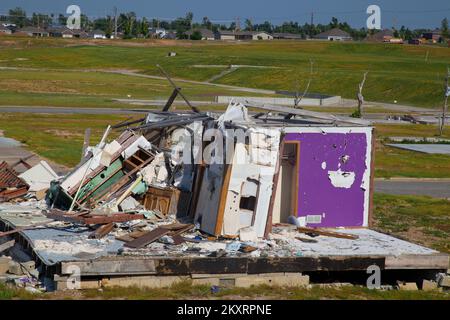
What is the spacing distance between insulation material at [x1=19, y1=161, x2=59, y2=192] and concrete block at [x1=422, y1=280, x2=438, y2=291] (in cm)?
918

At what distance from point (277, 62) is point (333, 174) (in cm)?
10537

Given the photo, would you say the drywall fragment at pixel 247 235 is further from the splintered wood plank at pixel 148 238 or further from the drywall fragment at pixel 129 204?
the drywall fragment at pixel 129 204

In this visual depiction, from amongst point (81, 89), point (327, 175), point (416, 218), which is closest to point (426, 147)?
point (416, 218)

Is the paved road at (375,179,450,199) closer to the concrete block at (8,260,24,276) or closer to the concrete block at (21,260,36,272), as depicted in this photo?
the concrete block at (21,260,36,272)

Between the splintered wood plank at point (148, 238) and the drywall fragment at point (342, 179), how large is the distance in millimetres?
4016

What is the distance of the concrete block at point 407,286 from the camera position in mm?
18031

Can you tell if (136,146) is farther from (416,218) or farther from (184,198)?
(416,218)

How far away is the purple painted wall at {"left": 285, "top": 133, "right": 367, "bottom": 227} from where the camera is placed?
2034cm

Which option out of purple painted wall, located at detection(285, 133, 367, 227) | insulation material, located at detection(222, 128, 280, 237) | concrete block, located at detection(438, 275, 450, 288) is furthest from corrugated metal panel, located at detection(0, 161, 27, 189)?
concrete block, located at detection(438, 275, 450, 288)

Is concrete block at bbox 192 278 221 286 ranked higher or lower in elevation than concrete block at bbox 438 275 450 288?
higher

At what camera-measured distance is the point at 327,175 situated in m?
20.5

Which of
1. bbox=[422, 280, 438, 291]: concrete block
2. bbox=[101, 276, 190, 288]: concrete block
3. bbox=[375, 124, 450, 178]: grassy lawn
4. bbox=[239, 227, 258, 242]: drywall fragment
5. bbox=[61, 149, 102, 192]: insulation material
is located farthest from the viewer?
bbox=[375, 124, 450, 178]: grassy lawn

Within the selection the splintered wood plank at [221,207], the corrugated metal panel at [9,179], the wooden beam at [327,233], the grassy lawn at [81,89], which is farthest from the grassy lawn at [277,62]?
the splintered wood plank at [221,207]
